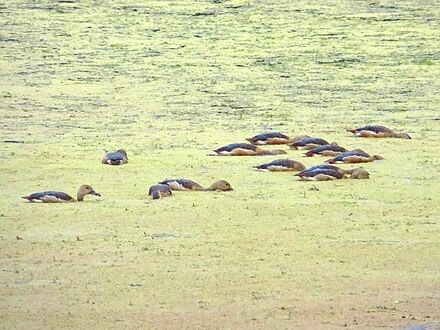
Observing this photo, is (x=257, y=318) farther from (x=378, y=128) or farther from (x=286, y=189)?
(x=378, y=128)

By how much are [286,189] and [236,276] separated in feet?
8.33

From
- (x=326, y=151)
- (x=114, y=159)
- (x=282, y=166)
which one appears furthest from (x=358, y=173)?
(x=114, y=159)

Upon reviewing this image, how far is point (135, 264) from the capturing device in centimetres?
600

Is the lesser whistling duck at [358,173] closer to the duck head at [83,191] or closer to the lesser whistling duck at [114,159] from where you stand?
the lesser whistling duck at [114,159]

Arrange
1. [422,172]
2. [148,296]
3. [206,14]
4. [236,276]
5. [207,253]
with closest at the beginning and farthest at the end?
[148,296] → [236,276] → [207,253] → [422,172] → [206,14]

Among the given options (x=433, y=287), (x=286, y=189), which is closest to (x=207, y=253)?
(x=433, y=287)

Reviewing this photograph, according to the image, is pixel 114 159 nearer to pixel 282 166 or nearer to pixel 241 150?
pixel 241 150

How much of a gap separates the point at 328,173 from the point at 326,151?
1071mm

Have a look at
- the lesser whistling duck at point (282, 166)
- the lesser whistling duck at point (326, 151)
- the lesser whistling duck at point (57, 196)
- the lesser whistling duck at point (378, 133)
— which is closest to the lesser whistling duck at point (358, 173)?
the lesser whistling duck at point (282, 166)

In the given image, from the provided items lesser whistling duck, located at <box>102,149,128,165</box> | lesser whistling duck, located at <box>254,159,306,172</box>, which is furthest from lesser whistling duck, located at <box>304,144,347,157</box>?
lesser whistling duck, located at <box>102,149,128,165</box>

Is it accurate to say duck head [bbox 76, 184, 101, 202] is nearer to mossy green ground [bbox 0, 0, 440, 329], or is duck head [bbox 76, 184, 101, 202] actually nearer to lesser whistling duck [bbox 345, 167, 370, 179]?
mossy green ground [bbox 0, 0, 440, 329]

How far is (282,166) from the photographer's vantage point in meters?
8.92

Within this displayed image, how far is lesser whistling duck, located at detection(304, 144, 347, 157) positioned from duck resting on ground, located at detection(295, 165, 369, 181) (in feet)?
2.98

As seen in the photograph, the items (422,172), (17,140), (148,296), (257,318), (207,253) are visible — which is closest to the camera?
(257,318)
